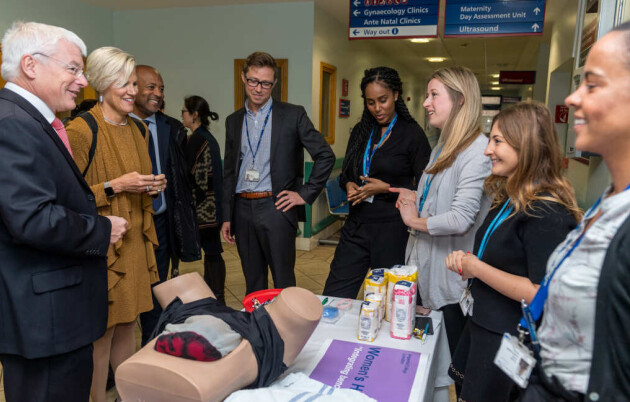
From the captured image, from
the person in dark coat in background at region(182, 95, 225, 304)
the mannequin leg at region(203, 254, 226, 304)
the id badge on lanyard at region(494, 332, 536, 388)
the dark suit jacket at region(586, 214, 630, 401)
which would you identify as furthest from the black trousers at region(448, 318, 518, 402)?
the mannequin leg at region(203, 254, 226, 304)

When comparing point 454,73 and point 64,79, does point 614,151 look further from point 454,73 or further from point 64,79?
point 64,79

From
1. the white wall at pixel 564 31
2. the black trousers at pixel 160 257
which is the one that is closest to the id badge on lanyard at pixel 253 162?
the black trousers at pixel 160 257

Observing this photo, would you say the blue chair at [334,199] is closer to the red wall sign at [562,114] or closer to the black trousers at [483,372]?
the red wall sign at [562,114]

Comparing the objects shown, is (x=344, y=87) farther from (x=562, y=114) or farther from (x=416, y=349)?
(x=416, y=349)

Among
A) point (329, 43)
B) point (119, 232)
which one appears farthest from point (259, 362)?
point (329, 43)

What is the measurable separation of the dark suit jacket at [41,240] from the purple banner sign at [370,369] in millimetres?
832

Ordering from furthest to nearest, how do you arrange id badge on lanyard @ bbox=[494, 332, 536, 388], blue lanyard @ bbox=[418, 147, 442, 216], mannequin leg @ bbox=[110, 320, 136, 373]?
mannequin leg @ bbox=[110, 320, 136, 373] < blue lanyard @ bbox=[418, 147, 442, 216] < id badge on lanyard @ bbox=[494, 332, 536, 388]

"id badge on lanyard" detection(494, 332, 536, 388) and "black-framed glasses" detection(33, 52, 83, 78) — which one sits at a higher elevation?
"black-framed glasses" detection(33, 52, 83, 78)

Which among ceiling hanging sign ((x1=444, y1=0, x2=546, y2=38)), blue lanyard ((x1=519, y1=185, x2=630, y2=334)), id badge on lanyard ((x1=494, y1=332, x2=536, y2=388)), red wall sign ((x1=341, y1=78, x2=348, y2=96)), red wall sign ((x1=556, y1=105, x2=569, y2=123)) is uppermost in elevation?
ceiling hanging sign ((x1=444, y1=0, x2=546, y2=38))

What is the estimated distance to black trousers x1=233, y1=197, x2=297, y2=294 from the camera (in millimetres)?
2656

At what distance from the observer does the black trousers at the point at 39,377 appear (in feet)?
4.89

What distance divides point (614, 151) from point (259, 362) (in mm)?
893

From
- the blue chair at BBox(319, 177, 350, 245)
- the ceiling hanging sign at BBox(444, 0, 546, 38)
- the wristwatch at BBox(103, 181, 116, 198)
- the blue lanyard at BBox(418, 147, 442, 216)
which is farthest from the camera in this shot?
the blue chair at BBox(319, 177, 350, 245)

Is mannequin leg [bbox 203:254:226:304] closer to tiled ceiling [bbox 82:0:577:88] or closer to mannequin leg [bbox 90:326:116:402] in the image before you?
mannequin leg [bbox 90:326:116:402]
